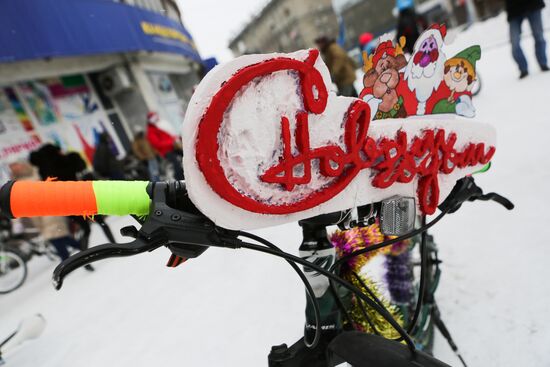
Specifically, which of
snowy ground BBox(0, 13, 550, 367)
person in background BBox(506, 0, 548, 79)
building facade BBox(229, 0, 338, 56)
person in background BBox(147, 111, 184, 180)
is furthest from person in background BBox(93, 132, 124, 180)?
building facade BBox(229, 0, 338, 56)

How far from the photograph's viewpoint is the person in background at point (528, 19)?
160 inches

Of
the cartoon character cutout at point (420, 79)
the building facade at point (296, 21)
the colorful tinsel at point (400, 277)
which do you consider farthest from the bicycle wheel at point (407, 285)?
the building facade at point (296, 21)

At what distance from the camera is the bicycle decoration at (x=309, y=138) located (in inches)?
18.4

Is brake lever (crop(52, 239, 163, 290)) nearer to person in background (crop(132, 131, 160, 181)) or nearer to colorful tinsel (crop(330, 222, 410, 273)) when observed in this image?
colorful tinsel (crop(330, 222, 410, 273))

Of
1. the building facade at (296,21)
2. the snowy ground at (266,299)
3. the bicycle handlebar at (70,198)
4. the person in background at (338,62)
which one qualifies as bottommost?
the snowy ground at (266,299)

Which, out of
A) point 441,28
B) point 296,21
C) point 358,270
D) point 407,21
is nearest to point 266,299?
point 358,270

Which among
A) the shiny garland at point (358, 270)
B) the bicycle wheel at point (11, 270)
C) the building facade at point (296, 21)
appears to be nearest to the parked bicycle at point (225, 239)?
the shiny garland at point (358, 270)

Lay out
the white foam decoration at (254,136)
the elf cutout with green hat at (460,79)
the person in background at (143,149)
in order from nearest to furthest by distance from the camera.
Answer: the white foam decoration at (254,136)
the elf cutout with green hat at (460,79)
the person in background at (143,149)

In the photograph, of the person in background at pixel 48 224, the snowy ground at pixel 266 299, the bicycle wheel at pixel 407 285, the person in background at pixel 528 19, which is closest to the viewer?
the bicycle wheel at pixel 407 285

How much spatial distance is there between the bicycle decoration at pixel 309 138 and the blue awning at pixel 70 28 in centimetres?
529

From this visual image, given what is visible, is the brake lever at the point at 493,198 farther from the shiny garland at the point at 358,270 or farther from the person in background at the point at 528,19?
the person in background at the point at 528,19

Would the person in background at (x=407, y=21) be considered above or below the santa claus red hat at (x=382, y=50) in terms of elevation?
above

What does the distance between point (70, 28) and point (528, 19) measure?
6525 mm

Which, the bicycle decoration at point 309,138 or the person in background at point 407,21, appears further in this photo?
the person in background at point 407,21
